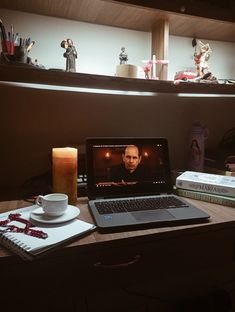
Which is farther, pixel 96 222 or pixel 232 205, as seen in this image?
pixel 232 205

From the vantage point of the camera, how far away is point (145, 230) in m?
0.72

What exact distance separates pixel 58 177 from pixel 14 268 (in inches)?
13.3

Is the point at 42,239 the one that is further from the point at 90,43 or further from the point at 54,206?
the point at 90,43

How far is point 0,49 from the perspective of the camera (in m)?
0.88

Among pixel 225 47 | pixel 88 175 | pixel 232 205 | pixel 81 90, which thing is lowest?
pixel 232 205

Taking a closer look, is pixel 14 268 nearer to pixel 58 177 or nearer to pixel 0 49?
pixel 58 177

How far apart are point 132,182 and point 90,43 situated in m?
0.68

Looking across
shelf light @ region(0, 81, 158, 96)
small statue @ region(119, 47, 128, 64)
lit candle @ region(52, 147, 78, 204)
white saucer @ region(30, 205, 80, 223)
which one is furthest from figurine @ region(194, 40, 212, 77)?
white saucer @ region(30, 205, 80, 223)

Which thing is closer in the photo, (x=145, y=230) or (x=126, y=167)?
(x=145, y=230)

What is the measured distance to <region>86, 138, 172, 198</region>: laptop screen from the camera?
98 cm

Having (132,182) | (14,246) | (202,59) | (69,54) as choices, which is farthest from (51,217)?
(202,59)

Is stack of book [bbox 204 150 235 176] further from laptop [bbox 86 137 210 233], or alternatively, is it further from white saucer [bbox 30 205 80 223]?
white saucer [bbox 30 205 80 223]

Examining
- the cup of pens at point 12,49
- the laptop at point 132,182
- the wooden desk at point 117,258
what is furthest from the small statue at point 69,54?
the wooden desk at point 117,258

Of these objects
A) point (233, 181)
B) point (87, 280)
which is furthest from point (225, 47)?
point (87, 280)
